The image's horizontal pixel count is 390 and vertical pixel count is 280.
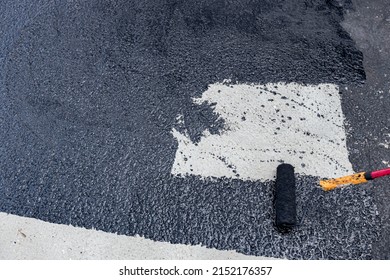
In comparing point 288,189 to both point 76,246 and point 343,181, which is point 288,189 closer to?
point 343,181

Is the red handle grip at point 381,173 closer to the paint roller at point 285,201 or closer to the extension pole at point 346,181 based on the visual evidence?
the extension pole at point 346,181

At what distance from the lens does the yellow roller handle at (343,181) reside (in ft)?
6.29

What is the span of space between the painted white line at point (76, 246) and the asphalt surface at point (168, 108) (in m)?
0.04

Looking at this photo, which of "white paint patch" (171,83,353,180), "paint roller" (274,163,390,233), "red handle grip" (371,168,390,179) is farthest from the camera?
"white paint patch" (171,83,353,180)

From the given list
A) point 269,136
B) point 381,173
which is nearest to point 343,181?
point 381,173

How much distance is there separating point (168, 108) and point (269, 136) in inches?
24.0

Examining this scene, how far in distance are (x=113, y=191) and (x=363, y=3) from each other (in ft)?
6.82

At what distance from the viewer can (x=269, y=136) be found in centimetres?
222

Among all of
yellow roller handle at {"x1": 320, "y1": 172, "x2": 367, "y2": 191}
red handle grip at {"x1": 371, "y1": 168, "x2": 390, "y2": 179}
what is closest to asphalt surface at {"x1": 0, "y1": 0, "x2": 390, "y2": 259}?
yellow roller handle at {"x1": 320, "y1": 172, "x2": 367, "y2": 191}

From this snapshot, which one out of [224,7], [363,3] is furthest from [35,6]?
[363,3]

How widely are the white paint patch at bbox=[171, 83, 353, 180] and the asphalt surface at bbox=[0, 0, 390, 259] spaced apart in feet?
0.19

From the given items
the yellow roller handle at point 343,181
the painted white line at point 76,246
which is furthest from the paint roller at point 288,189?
the painted white line at point 76,246

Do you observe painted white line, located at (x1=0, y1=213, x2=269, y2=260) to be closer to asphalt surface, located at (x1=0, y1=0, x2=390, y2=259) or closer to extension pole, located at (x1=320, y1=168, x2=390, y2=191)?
asphalt surface, located at (x1=0, y1=0, x2=390, y2=259)

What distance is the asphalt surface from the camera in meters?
1.98
